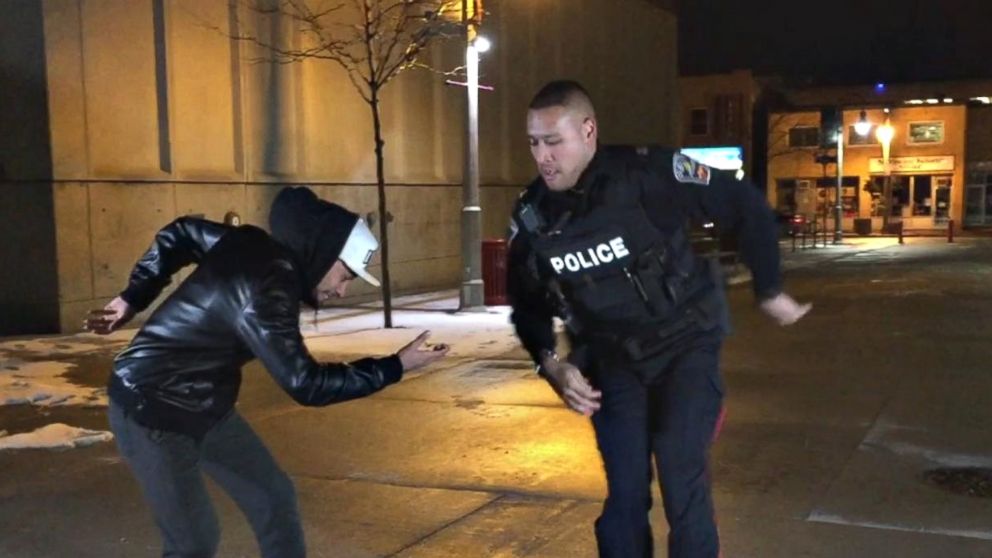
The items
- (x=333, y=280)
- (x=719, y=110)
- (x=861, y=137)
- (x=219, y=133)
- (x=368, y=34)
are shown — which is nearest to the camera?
(x=333, y=280)

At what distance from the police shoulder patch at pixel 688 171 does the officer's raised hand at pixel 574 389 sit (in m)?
0.75

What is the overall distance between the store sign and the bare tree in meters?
38.6

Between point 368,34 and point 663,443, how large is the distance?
10969 mm

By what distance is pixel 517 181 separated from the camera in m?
23.7

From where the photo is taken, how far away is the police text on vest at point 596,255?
3.47m

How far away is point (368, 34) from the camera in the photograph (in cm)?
1364

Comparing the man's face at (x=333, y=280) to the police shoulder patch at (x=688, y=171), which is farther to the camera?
the police shoulder patch at (x=688, y=171)

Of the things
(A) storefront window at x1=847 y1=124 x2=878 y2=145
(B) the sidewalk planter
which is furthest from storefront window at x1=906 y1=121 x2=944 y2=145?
(B) the sidewalk planter

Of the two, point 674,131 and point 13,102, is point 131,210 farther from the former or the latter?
point 674,131

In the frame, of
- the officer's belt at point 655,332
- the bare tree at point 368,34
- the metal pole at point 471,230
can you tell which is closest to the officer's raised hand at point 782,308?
the officer's belt at point 655,332

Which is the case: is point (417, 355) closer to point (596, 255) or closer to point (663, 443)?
point (596, 255)

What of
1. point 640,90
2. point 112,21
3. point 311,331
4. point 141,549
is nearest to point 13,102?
point 112,21

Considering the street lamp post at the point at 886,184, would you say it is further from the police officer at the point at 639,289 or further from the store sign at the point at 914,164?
the police officer at the point at 639,289

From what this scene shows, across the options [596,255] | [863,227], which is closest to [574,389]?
[596,255]
